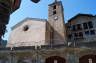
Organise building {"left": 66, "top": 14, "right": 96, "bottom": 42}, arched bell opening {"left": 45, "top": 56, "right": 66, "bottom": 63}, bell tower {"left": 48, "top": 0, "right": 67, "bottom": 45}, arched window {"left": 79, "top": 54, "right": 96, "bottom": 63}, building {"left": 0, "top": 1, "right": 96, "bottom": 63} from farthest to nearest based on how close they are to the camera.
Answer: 1. building {"left": 66, "top": 14, "right": 96, "bottom": 42}
2. bell tower {"left": 48, "top": 0, "right": 67, "bottom": 45}
3. arched bell opening {"left": 45, "top": 56, "right": 66, "bottom": 63}
4. arched window {"left": 79, "top": 54, "right": 96, "bottom": 63}
5. building {"left": 0, "top": 1, "right": 96, "bottom": 63}

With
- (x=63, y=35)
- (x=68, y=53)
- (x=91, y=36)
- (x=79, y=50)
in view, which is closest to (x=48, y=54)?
(x=68, y=53)

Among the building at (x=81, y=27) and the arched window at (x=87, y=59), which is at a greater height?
the building at (x=81, y=27)

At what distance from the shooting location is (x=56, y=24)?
32.7 meters

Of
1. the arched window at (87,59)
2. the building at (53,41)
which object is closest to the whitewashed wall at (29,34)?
the building at (53,41)

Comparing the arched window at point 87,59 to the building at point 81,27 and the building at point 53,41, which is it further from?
the building at point 81,27

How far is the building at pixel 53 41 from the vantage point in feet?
→ 68.7

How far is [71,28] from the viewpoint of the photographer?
34344mm

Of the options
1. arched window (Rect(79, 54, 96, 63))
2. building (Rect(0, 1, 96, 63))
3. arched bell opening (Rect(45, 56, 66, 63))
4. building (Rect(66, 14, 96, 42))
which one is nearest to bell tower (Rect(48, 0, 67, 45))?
building (Rect(0, 1, 96, 63))

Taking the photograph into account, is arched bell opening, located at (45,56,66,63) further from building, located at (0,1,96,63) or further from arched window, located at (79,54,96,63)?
arched window, located at (79,54,96,63)

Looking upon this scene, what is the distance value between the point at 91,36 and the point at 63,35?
5.88 meters

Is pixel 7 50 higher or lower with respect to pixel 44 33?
lower

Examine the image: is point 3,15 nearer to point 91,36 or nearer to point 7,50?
point 7,50

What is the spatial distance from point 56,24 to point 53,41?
16.5 feet

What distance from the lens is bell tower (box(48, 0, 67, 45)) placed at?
30120mm
